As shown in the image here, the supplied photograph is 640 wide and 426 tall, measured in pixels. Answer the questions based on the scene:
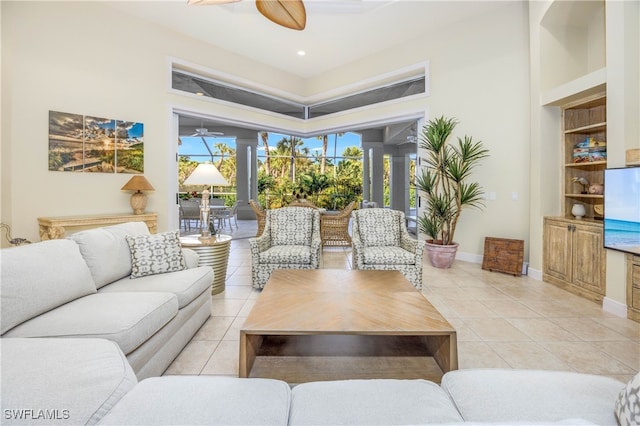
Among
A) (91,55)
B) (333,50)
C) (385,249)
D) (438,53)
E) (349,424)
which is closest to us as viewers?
(349,424)

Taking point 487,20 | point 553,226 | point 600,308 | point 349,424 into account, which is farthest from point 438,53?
point 349,424

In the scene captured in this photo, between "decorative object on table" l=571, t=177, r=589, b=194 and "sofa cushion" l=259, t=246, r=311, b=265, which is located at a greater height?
"decorative object on table" l=571, t=177, r=589, b=194

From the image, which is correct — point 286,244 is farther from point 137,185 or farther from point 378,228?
point 137,185

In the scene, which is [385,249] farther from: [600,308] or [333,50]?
[333,50]

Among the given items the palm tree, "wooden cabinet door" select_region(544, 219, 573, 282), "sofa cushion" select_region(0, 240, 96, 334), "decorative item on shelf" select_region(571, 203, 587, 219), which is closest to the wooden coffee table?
"sofa cushion" select_region(0, 240, 96, 334)

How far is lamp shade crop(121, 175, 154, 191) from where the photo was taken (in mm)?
4543

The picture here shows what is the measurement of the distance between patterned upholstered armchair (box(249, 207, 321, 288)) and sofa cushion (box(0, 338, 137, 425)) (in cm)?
224

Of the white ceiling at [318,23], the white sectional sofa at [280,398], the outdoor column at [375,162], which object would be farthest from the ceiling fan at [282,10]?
the outdoor column at [375,162]

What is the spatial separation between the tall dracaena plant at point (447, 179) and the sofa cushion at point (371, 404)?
397 cm

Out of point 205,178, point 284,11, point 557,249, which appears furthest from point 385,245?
point 284,11

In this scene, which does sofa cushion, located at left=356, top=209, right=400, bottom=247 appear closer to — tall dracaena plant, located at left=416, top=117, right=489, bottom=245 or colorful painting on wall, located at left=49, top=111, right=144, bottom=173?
tall dracaena plant, located at left=416, top=117, right=489, bottom=245

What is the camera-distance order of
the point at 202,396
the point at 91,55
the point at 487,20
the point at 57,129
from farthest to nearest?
the point at 487,20 < the point at 91,55 < the point at 57,129 < the point at 202,396

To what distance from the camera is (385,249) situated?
150 inches

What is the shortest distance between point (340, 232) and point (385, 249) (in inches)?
95.9
